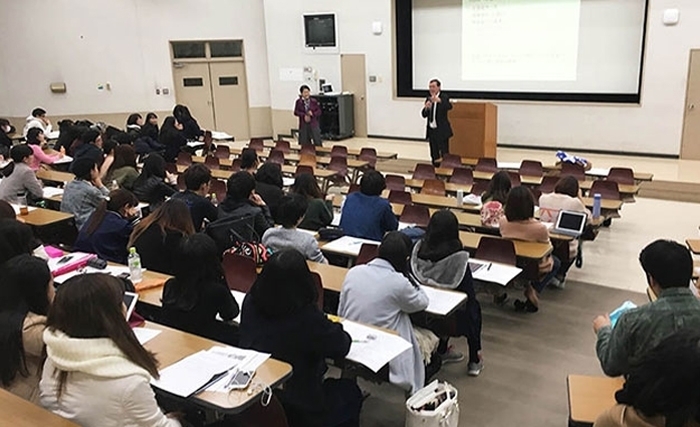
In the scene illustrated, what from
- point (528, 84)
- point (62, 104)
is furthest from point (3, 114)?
point (528, 84)

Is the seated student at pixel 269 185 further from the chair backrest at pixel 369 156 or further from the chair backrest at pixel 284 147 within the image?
the chair backrest at pixel 284 147

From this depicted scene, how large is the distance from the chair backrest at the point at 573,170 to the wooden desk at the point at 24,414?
6.49 m

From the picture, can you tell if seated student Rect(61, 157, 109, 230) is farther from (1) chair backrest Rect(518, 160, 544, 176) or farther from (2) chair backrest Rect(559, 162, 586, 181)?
(2) chair backrest Rect(559, 162, 586, 181)

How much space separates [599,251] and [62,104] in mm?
11706

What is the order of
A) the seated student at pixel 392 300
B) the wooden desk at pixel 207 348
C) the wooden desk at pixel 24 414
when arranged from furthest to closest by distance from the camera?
the seated student at pixel 392 300
the wooden desk at pixel 207 348
the wooden desk at pixel 24 414

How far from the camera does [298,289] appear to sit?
279 centimetres

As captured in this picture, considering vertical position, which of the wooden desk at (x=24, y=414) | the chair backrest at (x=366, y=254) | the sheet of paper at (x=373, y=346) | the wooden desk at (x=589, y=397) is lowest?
the wooden desk at (x=589, y=397)

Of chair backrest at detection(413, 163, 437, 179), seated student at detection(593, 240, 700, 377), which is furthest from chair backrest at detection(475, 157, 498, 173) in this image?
seated student at detection(593, 240, 700, 377)

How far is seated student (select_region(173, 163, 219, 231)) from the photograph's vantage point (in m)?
5.14

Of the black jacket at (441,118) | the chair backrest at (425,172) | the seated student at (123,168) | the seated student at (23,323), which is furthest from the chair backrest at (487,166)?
the seated student at (23,323)

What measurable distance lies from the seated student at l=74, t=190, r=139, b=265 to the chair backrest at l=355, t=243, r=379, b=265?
1811 millimetres

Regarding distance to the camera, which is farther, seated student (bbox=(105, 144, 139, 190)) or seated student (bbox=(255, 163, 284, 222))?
seated student (bbox=(105, 144, 139, 190))

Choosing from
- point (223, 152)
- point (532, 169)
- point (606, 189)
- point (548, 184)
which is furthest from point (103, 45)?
point (606, 189)

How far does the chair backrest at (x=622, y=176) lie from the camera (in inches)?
284
